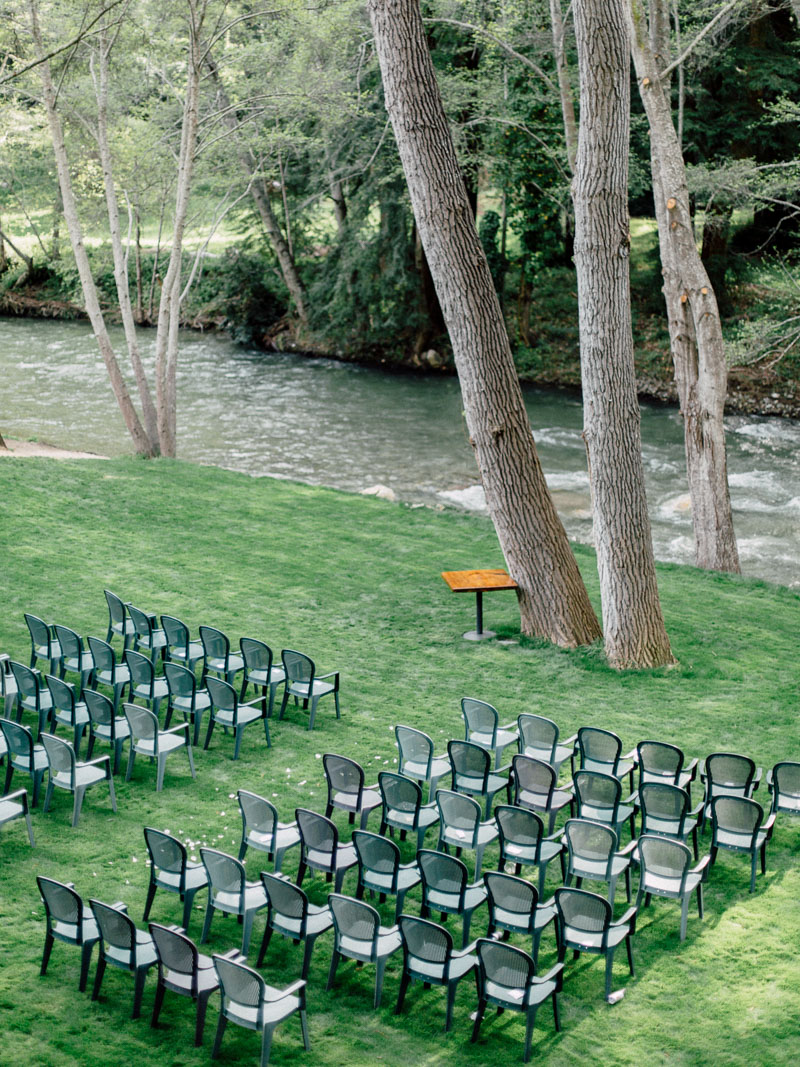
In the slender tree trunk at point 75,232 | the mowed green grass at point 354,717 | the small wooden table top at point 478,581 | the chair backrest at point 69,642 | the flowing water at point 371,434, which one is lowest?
the mowed green grass at point 354,717

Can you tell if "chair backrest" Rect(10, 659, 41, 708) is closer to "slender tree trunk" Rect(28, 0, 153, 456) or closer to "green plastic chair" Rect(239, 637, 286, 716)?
"green plastic chair" Rect(239, 637, 286, 716)

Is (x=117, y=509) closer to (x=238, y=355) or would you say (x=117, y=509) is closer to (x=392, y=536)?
(x=392, y=536)

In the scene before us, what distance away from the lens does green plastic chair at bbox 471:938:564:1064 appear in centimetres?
574

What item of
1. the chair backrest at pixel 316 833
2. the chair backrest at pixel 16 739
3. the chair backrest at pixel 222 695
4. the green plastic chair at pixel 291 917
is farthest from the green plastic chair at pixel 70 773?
the green plastic chair at pixel 291 917

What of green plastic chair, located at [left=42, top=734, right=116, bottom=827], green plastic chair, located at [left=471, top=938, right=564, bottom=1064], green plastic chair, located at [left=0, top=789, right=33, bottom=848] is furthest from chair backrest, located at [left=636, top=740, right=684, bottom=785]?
green plastic chair, located at [left=0, top=789, right=33, bottom=848]

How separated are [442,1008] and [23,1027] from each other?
7.79 feet

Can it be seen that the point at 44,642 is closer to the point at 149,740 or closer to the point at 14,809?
the point at 149,740

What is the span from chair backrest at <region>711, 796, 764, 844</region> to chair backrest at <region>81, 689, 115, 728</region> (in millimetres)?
4945

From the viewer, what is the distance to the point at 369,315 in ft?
117

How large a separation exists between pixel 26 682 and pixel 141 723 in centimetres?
141

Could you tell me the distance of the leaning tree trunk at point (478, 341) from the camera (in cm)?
1154

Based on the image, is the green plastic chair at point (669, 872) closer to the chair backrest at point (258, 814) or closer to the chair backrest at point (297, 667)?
the chair backrest at point (258, 814)

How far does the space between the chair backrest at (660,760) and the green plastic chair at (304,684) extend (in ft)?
10.3

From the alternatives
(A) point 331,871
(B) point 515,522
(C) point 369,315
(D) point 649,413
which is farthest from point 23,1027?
(C) point 369,315
